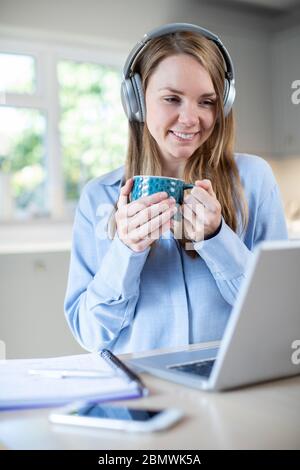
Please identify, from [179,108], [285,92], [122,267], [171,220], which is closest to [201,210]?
[171,220]

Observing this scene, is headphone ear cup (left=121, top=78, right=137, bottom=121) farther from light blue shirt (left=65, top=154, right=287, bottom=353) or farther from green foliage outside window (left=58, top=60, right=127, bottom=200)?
green foliage outside window (left=58, top=60, right=127, bottom=200)

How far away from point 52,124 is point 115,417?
9.07ft

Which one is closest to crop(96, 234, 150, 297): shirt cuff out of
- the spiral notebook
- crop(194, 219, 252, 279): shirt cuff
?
crop(194, 219, 252, 279): shirt cuff

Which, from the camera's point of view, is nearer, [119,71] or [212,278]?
[212,278]

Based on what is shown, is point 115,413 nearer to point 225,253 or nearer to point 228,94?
point 225,253

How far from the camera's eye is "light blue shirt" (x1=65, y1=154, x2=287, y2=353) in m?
1.01

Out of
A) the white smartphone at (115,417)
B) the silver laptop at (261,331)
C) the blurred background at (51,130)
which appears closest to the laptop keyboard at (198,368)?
the silver laptop at (261,331)

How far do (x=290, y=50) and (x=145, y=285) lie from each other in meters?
3.21

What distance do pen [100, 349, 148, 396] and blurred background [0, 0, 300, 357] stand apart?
6.35 ft

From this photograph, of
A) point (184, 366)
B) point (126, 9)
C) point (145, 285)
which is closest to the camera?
point (184, 366)

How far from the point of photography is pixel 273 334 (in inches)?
26.3

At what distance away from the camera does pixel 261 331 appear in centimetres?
65
